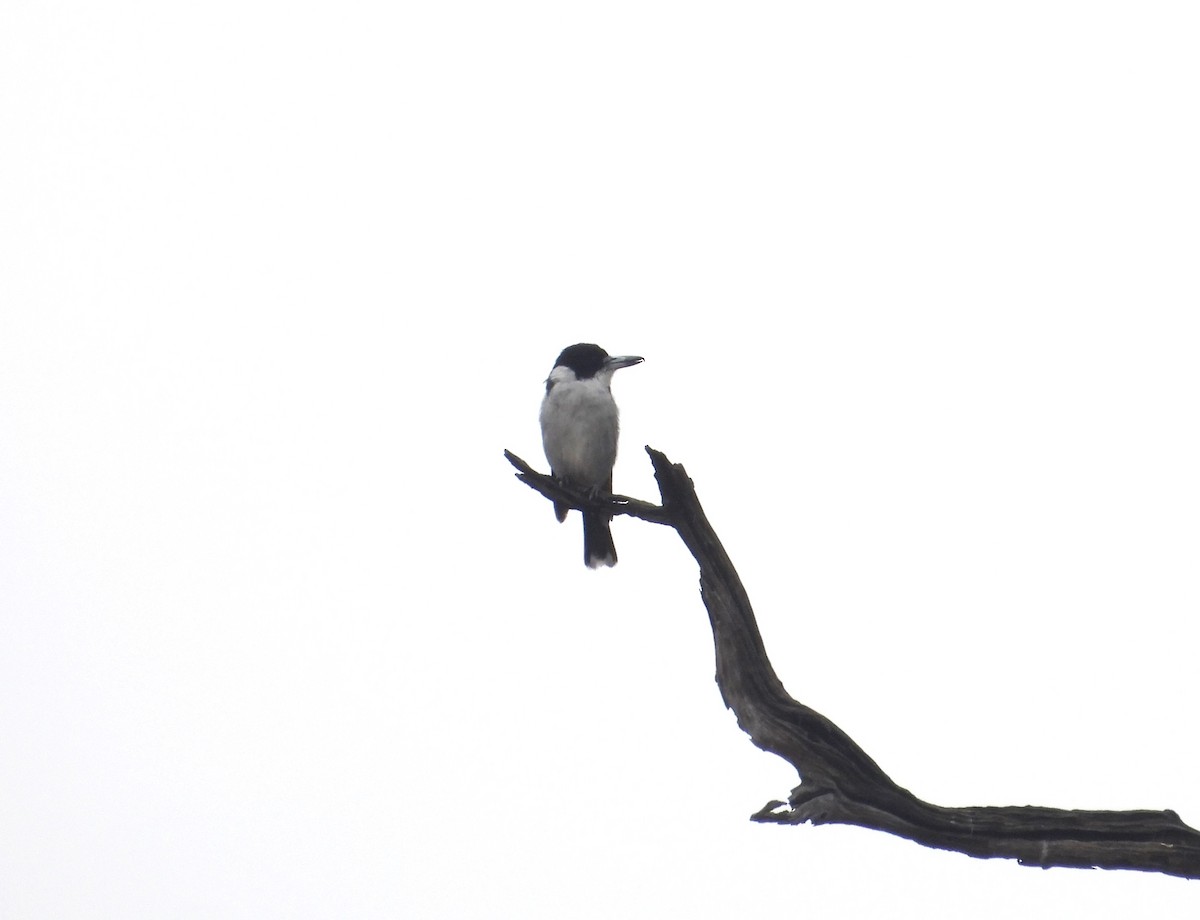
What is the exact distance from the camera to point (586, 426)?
891 centimetres

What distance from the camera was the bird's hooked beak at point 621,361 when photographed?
908 cm

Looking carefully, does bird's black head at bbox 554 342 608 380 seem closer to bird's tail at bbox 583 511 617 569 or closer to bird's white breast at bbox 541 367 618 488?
bird's white breast at bbox 541 367 618 488

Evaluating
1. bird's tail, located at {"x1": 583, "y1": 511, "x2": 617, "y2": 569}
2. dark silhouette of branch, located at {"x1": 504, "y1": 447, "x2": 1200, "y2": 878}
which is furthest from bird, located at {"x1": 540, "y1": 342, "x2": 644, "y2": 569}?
dark silhouette of branch, located at {"x1": 504, "y1": 447, "x2": 1200, "y2": 878}

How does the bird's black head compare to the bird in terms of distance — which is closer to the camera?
the bird

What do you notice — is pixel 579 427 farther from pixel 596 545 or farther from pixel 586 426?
pixel 596 545

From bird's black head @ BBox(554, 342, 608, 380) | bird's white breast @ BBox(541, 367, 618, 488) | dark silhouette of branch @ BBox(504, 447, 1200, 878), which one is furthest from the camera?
bird's black head @ BBox(554, 342, 608, 380)

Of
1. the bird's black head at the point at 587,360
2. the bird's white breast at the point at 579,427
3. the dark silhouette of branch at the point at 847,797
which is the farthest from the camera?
the bird's black head at the point at 587,360

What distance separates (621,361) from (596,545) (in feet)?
4.49

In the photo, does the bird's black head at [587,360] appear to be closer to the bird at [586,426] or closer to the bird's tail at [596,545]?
the bird at [586,426]

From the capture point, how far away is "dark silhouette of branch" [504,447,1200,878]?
210 inches

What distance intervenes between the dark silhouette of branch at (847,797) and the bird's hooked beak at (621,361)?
3058mm

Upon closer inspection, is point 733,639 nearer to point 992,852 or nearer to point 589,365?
point 992,852

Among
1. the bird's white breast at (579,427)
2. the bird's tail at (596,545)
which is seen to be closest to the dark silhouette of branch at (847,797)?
the bird's white breast at (579,427)

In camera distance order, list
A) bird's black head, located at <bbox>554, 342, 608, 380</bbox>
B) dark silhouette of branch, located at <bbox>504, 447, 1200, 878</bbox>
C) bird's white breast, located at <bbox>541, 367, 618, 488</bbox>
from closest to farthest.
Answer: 1. dark silhouette of branch, located at <bbox>504, 447, 1200, 878</bbox>
2. bird's white breast, located at <bbox>541, 367, 618, 488</bbox>
3. bird's black head, located at <bbox>554, 342, 608, 380</bbox>
